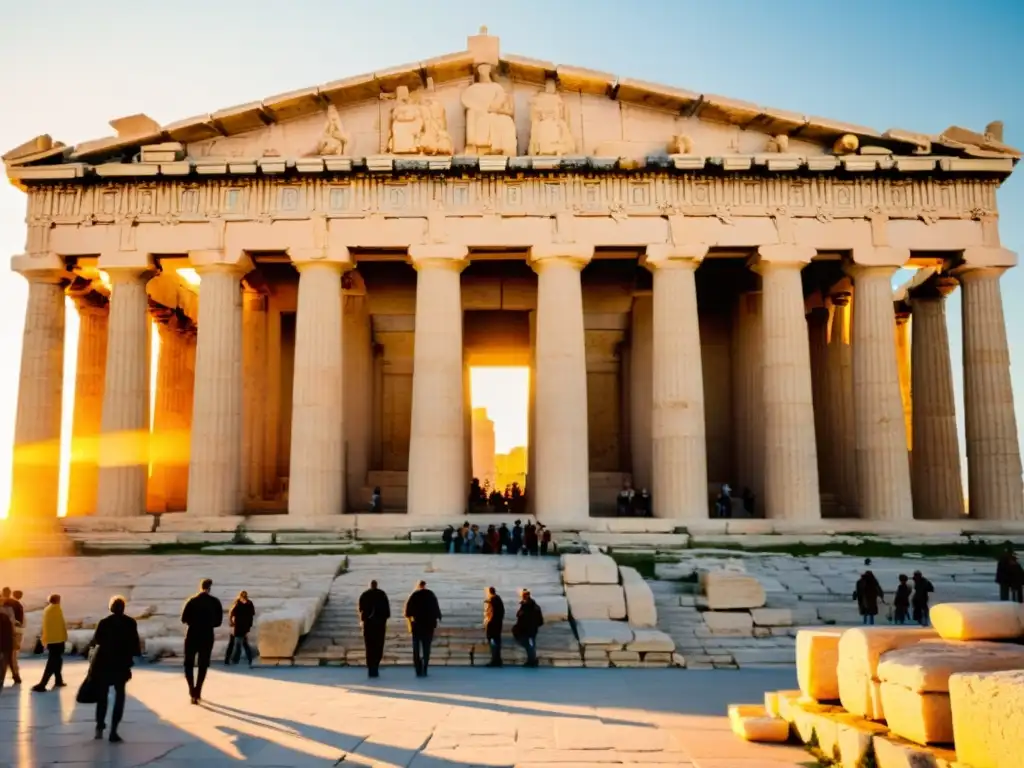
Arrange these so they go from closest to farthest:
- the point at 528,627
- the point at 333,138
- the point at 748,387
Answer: the point at 528,627 < the point at 333,138 < the point at 748,387

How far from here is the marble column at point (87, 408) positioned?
1388 inches

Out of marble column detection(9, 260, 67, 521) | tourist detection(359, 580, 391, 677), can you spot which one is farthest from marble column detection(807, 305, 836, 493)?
marble column detection(9, 260, 67, 521)

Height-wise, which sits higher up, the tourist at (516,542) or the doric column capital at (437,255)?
the doric column capital at (437,255)

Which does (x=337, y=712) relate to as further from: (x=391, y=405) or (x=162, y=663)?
(x=391, y=405)

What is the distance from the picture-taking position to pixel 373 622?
54.3ft

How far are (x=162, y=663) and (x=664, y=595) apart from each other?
33.8 feet

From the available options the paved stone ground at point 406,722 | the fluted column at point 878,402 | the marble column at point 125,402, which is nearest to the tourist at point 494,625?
the paved stone ground at point 406,722

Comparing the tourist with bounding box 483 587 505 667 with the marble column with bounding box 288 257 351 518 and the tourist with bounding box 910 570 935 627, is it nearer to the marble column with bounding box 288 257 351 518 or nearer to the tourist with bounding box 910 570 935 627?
the tourist with bounding box 910 570 935 627

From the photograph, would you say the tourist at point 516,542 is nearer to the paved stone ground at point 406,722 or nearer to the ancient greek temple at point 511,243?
the ancient greek temple at point 511,243

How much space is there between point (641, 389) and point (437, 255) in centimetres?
975

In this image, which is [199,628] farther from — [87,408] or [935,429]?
[935,429]

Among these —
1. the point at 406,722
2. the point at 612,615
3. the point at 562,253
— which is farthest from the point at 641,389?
the point at 406,722

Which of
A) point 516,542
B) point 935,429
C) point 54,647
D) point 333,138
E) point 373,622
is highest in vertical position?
point 333,138

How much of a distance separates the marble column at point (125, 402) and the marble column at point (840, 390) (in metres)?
24.2
